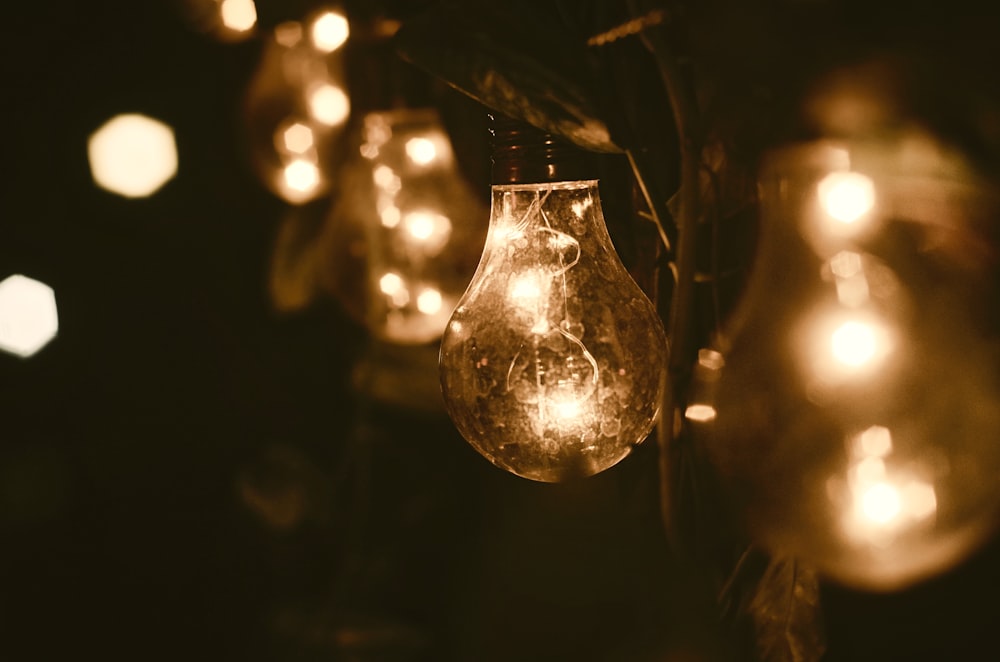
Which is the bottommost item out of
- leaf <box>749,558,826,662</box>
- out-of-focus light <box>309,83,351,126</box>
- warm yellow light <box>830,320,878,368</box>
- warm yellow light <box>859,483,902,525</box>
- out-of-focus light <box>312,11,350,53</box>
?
leaf <box>749,558,826,662</box>

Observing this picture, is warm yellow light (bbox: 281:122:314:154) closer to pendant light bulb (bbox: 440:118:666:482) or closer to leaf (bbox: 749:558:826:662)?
pendant light bulb (bbox: 440:118:666:482)

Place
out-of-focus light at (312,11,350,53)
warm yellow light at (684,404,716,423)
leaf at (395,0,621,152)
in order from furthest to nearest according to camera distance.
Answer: out-of-focus light at (312,11,350,53), warm yellow light at (684,404,716,423), leaf at (395,0,621,152)

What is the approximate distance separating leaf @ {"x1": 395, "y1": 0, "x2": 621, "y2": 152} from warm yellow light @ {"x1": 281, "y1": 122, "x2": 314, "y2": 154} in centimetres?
52

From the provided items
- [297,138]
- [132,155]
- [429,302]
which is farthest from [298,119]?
[132,155]

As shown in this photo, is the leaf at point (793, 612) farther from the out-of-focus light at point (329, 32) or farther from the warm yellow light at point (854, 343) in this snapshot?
the out-of-focus light at point (329, 32)

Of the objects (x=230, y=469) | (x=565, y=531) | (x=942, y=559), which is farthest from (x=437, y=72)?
(x=230, y=469)

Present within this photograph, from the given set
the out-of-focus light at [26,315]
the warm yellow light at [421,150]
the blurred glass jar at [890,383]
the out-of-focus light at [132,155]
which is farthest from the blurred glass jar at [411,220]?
the out-of-focus light at [26,315]

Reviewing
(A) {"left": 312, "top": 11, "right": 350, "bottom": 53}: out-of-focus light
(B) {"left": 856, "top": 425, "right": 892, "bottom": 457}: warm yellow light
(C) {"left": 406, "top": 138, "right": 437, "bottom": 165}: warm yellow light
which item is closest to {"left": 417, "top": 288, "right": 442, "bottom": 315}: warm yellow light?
(C) {"left": 406, "top": 138, "right": 437, "bottom": 165}: warm yellow light

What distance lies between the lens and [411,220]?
97cm

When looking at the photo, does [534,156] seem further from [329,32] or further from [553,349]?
[329,32]

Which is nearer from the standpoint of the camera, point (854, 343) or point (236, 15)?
point (854, 343)

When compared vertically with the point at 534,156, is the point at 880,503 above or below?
below

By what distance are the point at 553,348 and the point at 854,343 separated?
20 centimetres

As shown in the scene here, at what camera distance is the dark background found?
1346 mm
